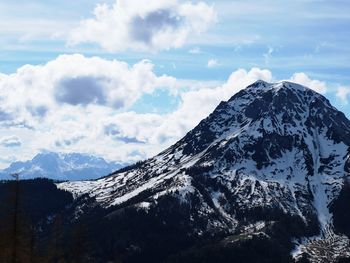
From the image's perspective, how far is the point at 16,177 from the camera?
54844 mm

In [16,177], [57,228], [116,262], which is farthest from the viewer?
[57,228]

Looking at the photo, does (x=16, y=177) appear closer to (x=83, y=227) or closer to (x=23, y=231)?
(x=23, y=231)

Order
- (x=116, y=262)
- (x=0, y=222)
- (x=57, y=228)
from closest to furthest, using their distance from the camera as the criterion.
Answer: (x=0, y=222) → (x=116, y=262) → (x=57, y=228)

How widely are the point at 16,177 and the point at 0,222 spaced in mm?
8613

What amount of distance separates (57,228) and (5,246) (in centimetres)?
1842

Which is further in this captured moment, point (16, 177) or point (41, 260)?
point (41, 260)

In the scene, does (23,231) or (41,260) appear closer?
(23,231)

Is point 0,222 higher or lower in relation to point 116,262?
higher

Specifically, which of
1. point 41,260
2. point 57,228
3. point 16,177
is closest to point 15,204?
point 16,177

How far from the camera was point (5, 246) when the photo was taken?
56562 millimetres

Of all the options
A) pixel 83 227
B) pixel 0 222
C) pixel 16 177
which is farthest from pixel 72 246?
pixel 16 177

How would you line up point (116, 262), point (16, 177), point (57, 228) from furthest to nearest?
point (57, 228)
point (116, 262)
point (16, 177)

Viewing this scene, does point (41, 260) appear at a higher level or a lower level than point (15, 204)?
lower

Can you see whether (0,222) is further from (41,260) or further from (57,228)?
(57,228)
